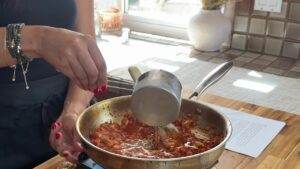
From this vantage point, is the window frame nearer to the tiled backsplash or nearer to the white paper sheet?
the tiled backsplash

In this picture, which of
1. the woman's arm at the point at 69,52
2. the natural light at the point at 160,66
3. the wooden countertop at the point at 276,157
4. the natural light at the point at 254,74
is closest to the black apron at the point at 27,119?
the wooden countertop at the point at 276,157

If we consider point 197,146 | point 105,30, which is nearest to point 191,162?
point 197,146

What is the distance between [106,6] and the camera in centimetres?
207

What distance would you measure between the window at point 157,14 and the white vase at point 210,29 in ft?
0.75

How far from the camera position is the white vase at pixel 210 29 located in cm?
159

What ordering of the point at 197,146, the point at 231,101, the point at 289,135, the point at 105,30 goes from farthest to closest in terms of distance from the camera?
the point at 105,30 → the point at 231,101 → the point at 289,135 → the point at 197,146

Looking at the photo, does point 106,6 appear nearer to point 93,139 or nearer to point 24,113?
point 24,113

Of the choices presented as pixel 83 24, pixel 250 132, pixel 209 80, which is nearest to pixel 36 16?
pixel 83 24

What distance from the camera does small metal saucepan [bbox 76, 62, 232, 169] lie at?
1.86 feet

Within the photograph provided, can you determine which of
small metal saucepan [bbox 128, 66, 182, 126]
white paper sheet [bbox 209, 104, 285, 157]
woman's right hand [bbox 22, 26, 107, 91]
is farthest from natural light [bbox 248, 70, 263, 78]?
woman's right hand [bbox 22, 26, 107, 91]

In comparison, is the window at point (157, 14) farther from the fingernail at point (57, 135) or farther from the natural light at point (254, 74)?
the fingernail at point (57, 135)

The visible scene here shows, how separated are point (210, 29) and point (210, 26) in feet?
0.04

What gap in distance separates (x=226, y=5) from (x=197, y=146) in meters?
1.07

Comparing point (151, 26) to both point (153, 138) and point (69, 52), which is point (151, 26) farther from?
point (69, 52)
